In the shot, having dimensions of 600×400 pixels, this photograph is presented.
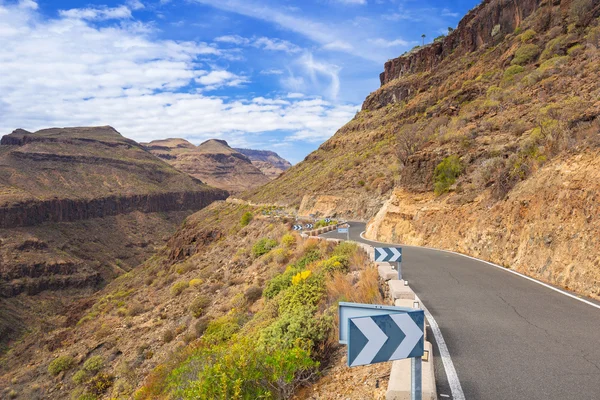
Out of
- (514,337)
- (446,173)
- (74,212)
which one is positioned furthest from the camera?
Result: (74,212)

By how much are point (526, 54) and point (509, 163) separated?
2544 cm

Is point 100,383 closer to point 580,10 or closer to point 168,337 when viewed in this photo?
point 168,337

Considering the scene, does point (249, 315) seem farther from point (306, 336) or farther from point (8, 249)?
point (8, 249)

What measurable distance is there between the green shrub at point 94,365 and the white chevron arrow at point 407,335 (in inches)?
790

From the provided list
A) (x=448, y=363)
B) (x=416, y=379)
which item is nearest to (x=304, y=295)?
(x=448, y=363)

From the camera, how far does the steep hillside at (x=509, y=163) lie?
390 inches

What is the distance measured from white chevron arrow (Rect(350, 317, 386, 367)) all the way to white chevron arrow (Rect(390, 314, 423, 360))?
0.52 feet

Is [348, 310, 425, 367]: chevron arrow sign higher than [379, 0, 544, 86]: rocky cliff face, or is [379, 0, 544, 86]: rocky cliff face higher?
[379, 0, 544, 86]: rocky cliff face

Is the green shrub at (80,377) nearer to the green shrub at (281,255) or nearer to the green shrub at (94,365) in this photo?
the green shrub at (94,365)

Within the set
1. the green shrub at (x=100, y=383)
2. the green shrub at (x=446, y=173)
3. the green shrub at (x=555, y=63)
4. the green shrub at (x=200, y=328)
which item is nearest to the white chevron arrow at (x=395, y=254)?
the green shrub at (x=200, y=328)

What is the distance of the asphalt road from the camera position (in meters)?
4.16

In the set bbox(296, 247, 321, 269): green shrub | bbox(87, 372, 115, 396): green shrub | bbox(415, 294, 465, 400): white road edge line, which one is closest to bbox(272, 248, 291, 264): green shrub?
bbox(296, 247, 321, 269): green shrub

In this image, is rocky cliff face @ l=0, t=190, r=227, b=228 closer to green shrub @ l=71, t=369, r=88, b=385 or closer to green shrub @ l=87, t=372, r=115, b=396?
green shrub @ l=71, t=369, r=88, b=385

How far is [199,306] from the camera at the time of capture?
19.0 metres
